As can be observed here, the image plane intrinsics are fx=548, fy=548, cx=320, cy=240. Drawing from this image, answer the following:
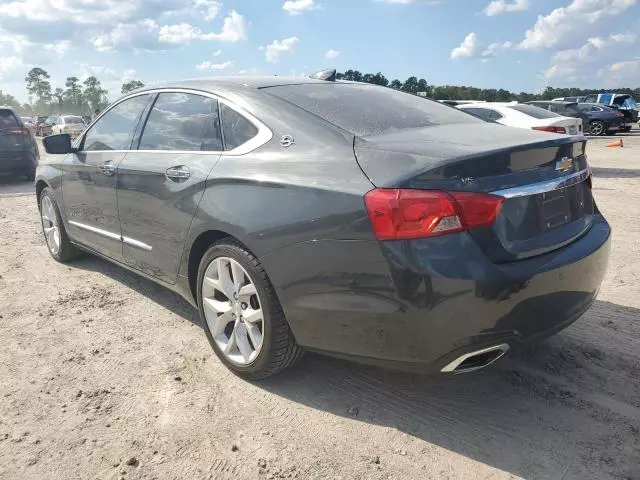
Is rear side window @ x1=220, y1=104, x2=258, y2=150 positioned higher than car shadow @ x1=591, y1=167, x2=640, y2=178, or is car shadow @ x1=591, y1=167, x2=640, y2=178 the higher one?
rear side window @ x1=220, y1=104, x2=258, y2=150

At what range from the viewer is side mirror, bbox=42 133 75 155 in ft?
15.0

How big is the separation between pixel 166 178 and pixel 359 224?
1557 mm

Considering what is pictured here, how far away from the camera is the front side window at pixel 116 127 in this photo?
3.98 m

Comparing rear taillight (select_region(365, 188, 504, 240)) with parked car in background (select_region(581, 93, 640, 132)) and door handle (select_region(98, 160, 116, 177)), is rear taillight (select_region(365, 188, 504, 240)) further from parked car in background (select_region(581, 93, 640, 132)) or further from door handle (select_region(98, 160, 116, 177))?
parked car in background (select_region(581, 93, 640, 132))

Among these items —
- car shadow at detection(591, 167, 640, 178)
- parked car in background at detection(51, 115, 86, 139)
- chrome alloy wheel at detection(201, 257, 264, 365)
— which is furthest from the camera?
parked car in background at detection(51, 115, 86, 139)

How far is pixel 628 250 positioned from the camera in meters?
5.27

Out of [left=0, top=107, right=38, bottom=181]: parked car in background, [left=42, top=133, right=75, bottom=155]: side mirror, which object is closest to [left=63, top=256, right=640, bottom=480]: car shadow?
[left=42, top=133, right=75, bottom=155]: side mirror

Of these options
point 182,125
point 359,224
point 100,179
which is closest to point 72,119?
point 100,179

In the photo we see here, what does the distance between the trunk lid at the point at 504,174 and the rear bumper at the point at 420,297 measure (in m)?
0.09

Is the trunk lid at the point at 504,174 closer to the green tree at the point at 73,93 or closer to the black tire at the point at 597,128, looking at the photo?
the black tire at the point at 597,128

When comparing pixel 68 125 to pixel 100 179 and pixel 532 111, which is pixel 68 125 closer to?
pixel 532 111

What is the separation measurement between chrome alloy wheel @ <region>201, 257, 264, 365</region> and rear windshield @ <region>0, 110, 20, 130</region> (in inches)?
399

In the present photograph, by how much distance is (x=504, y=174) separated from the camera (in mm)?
2336

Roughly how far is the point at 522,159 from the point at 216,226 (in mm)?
1555
